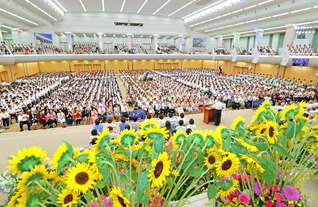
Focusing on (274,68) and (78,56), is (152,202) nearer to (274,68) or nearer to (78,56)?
(274,68)

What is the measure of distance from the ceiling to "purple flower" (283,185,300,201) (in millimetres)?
21062

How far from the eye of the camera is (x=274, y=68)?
83.1 ft

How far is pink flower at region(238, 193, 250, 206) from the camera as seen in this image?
1.57 m

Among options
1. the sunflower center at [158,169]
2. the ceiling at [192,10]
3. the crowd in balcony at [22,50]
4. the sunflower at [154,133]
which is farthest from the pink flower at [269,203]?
the crowd in balcony at [22,50]

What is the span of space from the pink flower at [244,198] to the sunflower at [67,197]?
1.36 metres

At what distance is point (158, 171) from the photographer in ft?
3.34

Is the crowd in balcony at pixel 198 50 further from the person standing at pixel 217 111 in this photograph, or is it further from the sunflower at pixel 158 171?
the sunflower at pixel 158 171

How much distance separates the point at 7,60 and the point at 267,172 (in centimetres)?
2487

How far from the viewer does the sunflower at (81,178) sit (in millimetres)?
1030

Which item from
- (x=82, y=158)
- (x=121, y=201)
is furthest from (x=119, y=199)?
(x=82, y=158)

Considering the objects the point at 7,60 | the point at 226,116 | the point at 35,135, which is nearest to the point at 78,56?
the point at 7,60

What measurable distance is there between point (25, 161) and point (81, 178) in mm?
373

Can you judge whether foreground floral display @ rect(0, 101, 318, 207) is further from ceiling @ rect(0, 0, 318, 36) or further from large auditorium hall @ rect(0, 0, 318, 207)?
ceiling @ rect(0, 0, 318, 36)

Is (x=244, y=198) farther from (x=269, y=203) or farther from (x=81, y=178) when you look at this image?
(x=81, y=178)
